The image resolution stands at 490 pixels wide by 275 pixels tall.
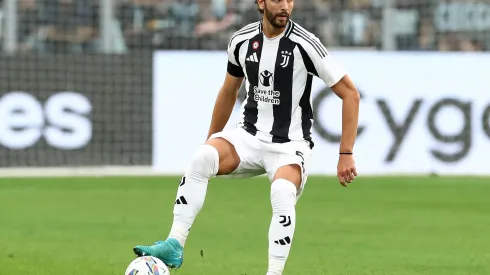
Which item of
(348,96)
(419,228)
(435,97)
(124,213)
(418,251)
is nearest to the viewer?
(348,96)

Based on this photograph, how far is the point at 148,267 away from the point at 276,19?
1.66 m

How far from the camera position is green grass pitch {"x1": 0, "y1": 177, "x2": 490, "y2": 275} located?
27.9 ft

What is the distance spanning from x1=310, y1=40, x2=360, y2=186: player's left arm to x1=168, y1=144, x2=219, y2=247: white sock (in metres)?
0.78

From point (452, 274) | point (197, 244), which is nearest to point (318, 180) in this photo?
point (197, 244)

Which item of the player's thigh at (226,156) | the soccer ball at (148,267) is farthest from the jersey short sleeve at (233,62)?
the soccer ball at (148,267)

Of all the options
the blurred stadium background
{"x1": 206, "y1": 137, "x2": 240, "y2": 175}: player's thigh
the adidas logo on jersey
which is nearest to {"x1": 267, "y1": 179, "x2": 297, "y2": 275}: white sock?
{"x1": 206, "y1": 137, "x2": 240, "y2": 175}: player's thigh

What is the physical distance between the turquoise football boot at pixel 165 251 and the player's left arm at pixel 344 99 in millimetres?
1054

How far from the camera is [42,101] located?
15656 mm

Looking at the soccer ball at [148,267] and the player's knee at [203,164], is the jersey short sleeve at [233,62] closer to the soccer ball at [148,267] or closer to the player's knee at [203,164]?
the player's knee at [203,164]

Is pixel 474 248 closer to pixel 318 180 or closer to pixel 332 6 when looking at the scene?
pixel 318 180

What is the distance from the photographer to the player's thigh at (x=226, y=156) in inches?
284

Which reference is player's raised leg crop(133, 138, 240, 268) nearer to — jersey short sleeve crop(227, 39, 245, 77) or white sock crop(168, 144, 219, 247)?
white sock crop(168, 144, 219, 247)

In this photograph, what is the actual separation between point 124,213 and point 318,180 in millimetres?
4199

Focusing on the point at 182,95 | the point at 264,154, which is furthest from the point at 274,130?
the point at 182,95
